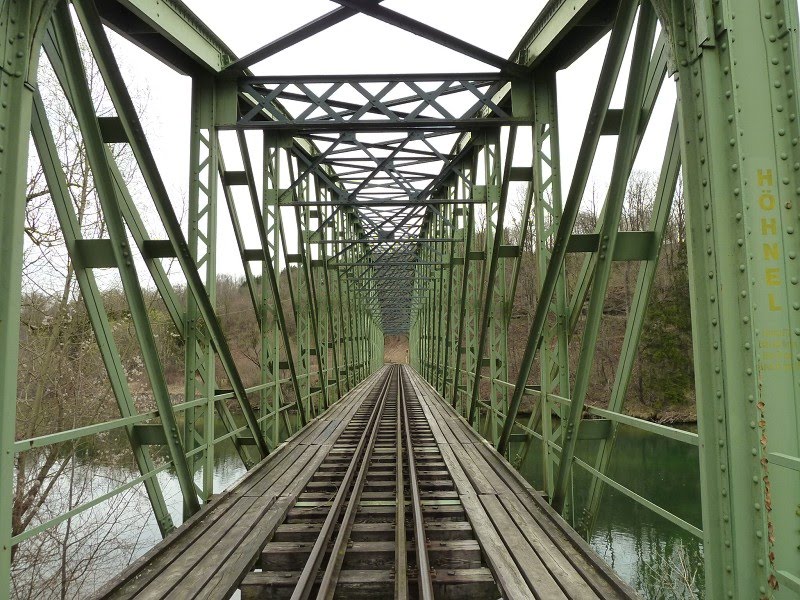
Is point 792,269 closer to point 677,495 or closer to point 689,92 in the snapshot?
point 689,92

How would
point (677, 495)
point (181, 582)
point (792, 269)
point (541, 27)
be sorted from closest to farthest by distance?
point (792, 269), point (181, 582), point (541, 27), point (677, 495)

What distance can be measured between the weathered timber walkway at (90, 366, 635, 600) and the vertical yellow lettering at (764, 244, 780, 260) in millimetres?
2063

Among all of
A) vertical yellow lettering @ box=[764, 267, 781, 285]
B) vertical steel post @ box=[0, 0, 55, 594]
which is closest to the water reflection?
vertical yellow lettering @ box=[764, 267, 781, 285]

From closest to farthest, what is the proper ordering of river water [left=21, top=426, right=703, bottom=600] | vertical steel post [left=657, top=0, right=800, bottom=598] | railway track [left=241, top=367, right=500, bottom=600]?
vertical steel post [left=657, top=0, right=800, bottom=598] → railway track [left=241, top=367, right=500, bottom=600] → river water [left=21, top=426, right=703, bottom=600]

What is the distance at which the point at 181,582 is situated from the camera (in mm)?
3383

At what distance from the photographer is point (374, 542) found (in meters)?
4.29

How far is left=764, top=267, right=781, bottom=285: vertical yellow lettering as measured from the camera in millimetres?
2312

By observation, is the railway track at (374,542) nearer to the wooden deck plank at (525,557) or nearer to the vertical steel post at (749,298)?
the wooden deck plank at (525,557)

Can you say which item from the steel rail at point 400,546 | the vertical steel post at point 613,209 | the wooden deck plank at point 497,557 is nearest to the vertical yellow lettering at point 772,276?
the vertical steel post at point 613,209

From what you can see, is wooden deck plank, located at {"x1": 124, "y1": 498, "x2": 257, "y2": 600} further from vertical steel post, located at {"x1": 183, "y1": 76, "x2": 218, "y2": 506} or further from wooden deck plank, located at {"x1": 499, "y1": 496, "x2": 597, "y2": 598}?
wooden deck plank, located at {"x1": 499, "y1": 496, "x2": 597, "y2": 598}

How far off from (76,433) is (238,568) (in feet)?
4.50

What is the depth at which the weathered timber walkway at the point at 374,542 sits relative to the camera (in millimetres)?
3383

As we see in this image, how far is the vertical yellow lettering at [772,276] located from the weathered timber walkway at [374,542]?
6.46ft

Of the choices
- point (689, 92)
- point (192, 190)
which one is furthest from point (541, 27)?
point (192, 190)
